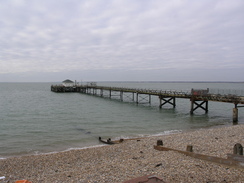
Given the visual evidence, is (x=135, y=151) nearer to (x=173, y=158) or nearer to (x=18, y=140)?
(x=173, y=158)

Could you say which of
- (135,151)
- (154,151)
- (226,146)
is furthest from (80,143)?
(226,146)

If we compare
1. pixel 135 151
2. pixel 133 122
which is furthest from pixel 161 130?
pixel 135 151

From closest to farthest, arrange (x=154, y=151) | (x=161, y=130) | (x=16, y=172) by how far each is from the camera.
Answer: (x=16, y=172)
(x=154, y=151)
(x=161, y=130)

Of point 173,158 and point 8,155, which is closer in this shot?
point 173,158

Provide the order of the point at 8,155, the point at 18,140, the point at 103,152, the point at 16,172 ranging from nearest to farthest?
the point at 16,172 < the point at 103,152 < the point at 8,155 < the point at 18,140

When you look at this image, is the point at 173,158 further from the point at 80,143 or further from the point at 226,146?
the point at 80,143

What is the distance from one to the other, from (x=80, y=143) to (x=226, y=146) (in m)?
10.2

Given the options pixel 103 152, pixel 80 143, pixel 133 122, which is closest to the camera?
pixel 103 152

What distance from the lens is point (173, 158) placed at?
338 inches

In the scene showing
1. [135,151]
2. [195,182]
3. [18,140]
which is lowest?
[18,140]

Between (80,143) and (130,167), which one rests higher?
(130,167)

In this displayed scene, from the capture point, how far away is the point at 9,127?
22.1m

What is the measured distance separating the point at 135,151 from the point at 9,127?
16681mm

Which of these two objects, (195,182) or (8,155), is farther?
(8,155)
